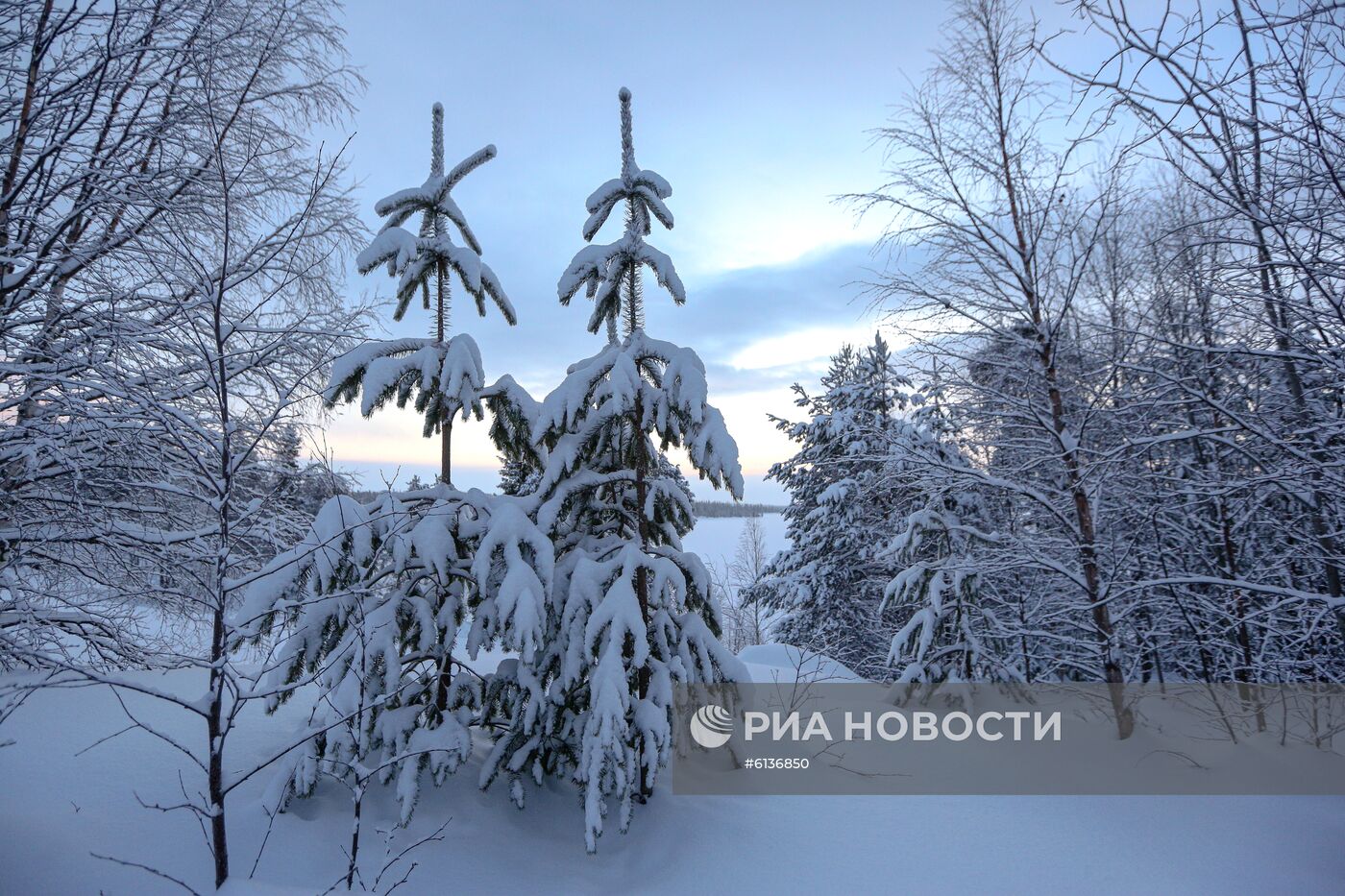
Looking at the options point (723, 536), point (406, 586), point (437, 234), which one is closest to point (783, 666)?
point (406, 586)

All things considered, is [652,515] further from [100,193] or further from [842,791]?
[100,193]

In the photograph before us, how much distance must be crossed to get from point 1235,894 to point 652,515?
4839mm

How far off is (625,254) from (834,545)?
507 inches

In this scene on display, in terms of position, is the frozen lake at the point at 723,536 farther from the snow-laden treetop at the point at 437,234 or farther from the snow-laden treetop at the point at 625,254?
the snow-laden treetop at the point at 437,234

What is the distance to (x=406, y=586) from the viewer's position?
5.09 meters

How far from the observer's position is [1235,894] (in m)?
4.48

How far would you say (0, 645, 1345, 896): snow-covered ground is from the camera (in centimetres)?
420

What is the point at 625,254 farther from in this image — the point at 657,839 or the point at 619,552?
the point at 657,839

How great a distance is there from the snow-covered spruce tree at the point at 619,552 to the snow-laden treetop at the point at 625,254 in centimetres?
1

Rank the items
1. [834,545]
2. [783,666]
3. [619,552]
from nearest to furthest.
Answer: [619,552]
[783,666]
[834,545]

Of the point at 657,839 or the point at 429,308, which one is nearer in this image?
the point at 657,839

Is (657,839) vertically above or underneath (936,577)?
underneath

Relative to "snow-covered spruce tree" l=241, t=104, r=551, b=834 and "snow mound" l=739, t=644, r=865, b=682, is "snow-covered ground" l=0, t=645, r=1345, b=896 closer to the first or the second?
"snow-covered spruce tree" l=241, t=104, r=551, b=834

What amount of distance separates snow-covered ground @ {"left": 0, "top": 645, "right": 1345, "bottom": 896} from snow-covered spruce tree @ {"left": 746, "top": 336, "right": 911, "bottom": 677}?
10.2m
